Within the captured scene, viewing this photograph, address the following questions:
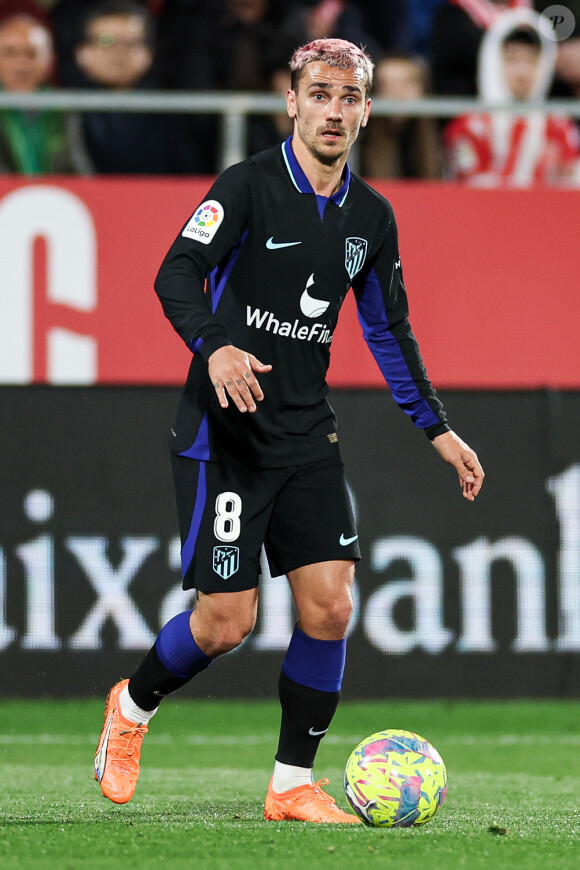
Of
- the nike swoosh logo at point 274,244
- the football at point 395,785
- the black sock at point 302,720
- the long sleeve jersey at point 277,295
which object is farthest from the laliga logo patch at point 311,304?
the football at point 395,785

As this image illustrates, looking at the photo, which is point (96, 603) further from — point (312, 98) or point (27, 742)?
point (312, 98)

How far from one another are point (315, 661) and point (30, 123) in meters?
4.83

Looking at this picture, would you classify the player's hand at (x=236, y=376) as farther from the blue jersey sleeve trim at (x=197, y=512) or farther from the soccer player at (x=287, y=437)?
the blue jersey sleeve trim at (x=197, y=512)

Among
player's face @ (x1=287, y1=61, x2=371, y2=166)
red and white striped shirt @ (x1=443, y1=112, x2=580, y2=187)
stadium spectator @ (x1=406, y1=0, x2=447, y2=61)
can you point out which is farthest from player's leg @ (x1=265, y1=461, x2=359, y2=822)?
stadium spectator @ (x1=406, y1=0, x2=447, y2=61)

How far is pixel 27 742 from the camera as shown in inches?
268

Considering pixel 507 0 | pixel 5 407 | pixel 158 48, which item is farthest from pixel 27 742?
pixel 507 0

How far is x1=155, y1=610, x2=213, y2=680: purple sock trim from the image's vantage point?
461 centimetres

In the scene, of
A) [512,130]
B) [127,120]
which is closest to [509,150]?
[512,130]

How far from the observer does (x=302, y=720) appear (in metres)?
4.65

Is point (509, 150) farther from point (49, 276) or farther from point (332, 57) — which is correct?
point (332, 57)

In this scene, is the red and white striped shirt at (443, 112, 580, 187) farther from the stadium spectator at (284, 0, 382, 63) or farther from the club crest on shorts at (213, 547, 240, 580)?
the club crest on shorts at (213, 547, 240, 580)

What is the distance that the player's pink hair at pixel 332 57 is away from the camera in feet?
14.6

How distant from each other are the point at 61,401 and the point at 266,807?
355cm

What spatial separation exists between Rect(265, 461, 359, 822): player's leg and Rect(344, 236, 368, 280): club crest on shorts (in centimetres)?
65
